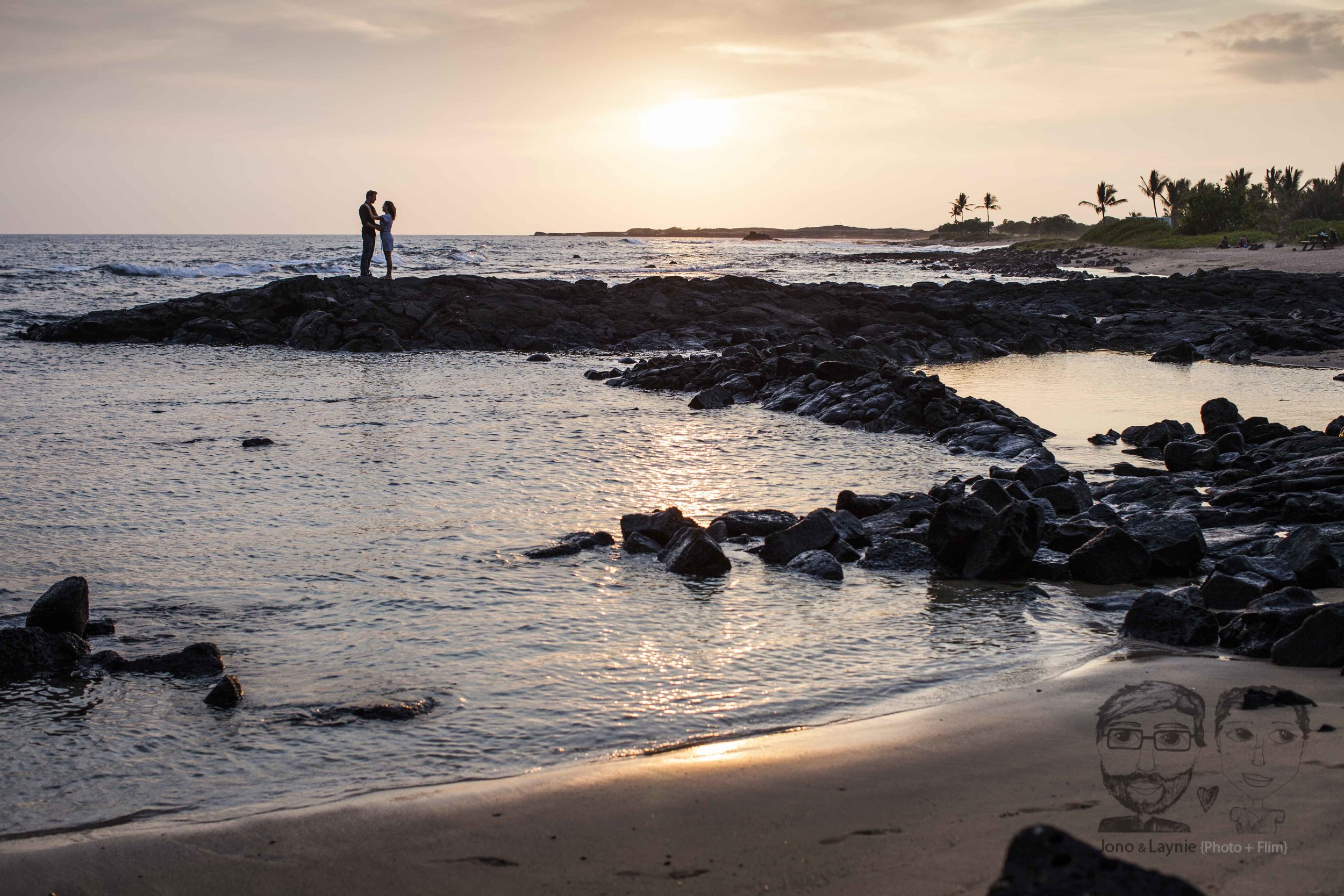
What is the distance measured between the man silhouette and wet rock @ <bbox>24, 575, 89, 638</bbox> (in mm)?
4796

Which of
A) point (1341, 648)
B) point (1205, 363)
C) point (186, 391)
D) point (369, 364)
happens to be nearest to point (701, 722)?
point (1341, 648)

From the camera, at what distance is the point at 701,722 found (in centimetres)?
416

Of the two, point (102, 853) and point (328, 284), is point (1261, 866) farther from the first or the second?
Result: point (328, 284)

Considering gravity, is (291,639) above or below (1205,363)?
below

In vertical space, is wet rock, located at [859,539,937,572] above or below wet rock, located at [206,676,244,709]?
above

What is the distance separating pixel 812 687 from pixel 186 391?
13229 mm

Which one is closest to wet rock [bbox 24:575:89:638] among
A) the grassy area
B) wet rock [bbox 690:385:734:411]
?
wet rock [bbox 690:385:734:411]

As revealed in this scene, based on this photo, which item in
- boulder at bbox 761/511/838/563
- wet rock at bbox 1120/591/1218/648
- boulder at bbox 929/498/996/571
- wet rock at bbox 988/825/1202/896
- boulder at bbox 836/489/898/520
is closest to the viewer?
wet rock at bbox 988/825/1202/896

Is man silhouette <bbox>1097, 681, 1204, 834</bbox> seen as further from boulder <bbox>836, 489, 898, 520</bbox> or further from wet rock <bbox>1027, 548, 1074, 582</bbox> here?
boulder <bbox>836, 489, 898, 520</bbox>

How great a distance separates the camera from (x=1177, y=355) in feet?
66.3

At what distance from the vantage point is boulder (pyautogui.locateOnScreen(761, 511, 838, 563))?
6.68m

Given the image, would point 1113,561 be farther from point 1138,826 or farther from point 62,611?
point 62,611

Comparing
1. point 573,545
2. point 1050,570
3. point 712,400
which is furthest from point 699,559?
point 712,400

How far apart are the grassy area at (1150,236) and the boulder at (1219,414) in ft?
183
